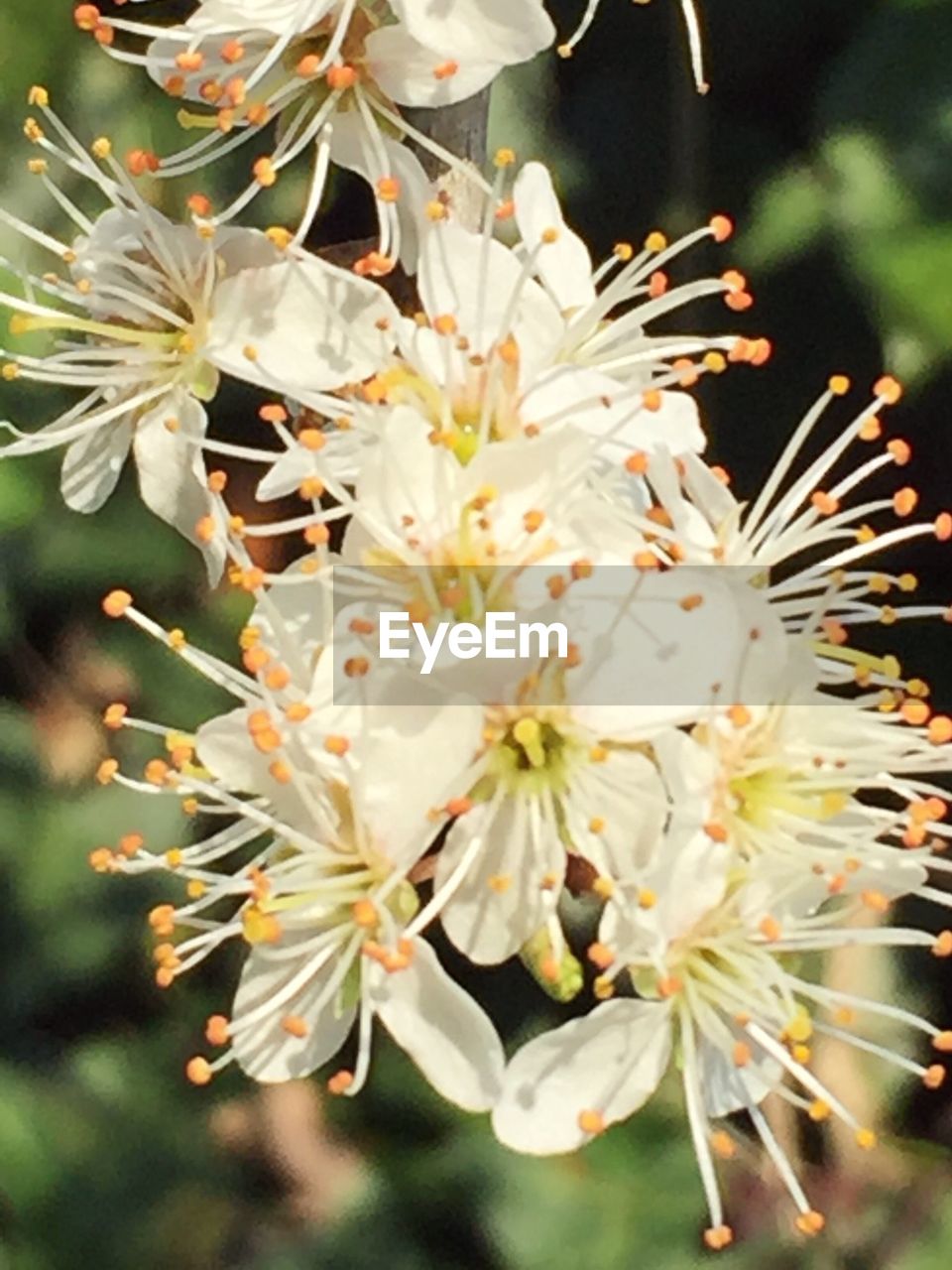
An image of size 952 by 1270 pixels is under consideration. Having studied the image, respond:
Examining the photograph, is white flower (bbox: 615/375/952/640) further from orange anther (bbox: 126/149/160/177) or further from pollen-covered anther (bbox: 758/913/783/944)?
orange anther (bbox: 126/149/160/177)

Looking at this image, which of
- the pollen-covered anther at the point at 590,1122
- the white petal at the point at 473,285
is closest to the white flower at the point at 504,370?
the white petal at the point at 473,285

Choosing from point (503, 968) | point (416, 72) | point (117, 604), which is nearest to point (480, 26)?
point (416, 72)

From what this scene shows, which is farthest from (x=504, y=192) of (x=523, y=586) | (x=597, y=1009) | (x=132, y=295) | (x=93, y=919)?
(x=93, y=919)

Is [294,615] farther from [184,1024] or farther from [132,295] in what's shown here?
[184,1024]

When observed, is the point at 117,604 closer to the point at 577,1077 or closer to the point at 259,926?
the point at 259,926

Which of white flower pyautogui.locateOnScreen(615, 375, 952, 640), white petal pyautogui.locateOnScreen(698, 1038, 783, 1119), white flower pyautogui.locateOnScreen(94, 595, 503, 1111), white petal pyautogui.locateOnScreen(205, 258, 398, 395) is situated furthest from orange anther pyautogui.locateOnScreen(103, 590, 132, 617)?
white petal pyautogui.locateOnScreen(698, 1038, 783, 1119)

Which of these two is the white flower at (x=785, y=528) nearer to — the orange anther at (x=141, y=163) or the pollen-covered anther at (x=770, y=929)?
the pollen-covered anther at (x=770, y=929)

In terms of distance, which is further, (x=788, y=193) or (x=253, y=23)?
(x=788, y=193)
